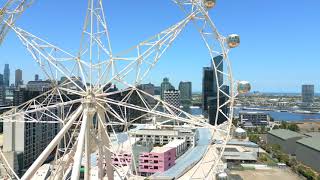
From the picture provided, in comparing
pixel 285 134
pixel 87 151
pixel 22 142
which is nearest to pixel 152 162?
pixel 22 142

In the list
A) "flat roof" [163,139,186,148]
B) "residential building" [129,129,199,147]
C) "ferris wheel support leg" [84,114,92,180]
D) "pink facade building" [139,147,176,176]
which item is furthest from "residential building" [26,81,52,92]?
"ferris wheel support leg" [84,114,92,180]

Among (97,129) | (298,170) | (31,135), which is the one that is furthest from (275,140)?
(97,129)

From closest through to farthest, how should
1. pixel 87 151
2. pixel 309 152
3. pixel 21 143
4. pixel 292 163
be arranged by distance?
pixel 87 151, pixel 21 143, pixel 292 163, pixel 309 152

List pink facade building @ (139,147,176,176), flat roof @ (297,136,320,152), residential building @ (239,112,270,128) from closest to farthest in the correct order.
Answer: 1. pink facade building @ (139,147,176,176)
2. flat roof @ (297,136,320,152)
3. residential building @ (239,112,270,128)

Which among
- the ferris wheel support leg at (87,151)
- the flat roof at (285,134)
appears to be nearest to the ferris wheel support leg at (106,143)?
the ferris wheel support leg at (87,151)

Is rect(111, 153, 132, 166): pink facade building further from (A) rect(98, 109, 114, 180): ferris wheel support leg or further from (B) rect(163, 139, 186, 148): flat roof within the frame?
(B) rect(163, 139, 186, 148): flat roof

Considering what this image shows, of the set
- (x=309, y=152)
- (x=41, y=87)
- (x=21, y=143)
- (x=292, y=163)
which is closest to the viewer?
(x=21, y=143)

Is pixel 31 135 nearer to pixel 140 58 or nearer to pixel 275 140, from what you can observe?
pixel 140 58

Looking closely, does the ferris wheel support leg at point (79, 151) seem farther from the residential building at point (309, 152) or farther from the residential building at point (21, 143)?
the residential building at point (309, 152)

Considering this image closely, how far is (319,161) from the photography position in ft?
166

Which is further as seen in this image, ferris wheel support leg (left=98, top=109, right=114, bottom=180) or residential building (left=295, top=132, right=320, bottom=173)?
residential building (left=295, top=132, right=320, bottom=173)

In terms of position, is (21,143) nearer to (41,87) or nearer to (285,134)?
(41,87)

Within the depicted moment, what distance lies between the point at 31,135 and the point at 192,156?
1917 centimetres

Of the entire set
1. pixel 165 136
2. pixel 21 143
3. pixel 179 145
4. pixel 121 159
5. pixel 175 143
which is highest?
pixel 121 159
